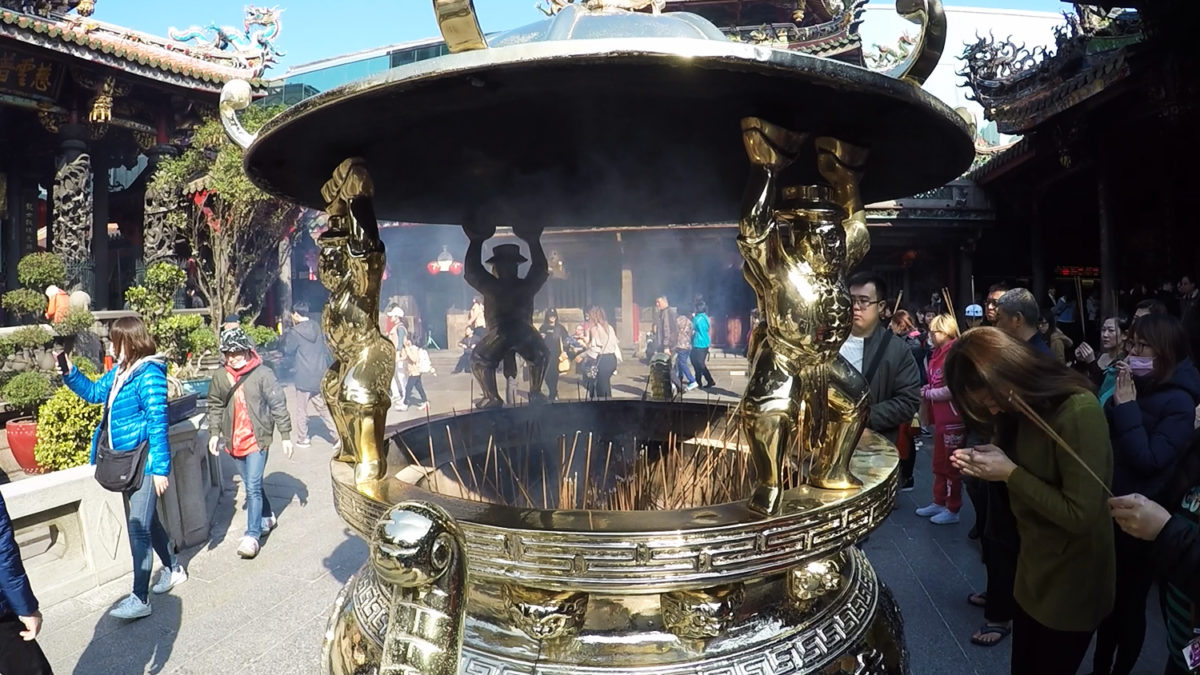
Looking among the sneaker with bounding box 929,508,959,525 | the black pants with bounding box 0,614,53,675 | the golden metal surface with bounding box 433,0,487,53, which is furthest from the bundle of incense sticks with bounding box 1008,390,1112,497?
the black pants with bounding box 0,614,53,675

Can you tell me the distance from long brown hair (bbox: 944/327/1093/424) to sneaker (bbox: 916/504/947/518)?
3373 mm

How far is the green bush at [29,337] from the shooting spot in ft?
21.9

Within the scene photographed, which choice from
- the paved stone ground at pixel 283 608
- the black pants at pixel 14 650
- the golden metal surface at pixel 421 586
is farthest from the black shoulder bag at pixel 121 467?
the golden metal surface at pixel 421 586

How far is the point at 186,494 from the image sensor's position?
189 inches

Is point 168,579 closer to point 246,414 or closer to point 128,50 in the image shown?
point 246,414

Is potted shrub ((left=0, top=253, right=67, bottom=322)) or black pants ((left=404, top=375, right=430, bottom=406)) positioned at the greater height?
potted shrub ((left=0, top=253, right=67, bottom=322))

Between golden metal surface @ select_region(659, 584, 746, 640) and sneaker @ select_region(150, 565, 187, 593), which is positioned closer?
golden metal surface @ select_region(659, 584, 746, 640)

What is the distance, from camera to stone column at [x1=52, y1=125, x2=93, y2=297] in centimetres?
1029

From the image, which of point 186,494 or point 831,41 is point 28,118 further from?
point 831,41

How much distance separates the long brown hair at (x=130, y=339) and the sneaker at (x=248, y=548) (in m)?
1.68

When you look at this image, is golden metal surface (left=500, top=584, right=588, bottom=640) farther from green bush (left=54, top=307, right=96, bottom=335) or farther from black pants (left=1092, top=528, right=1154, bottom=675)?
green bush (left=54, top=307, right=96, bottom=335)

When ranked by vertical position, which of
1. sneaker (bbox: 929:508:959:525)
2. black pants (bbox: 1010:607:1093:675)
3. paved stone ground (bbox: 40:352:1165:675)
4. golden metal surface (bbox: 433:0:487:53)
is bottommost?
paved stone ground (bbox: 40:352:1165:675)

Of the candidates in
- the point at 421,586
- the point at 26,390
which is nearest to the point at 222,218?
the point at 26,390

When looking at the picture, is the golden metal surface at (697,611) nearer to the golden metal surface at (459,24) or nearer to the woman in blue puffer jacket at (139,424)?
the golden metal surface at (459,24)
